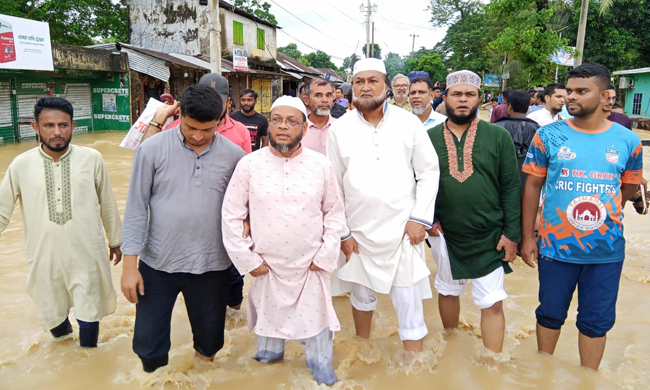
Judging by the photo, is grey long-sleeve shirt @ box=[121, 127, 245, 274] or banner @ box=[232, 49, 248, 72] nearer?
grey long-sleeve shirt @ box=[121, 127, 245, 274]

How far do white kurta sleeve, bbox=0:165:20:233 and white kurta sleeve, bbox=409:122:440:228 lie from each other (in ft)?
7.96

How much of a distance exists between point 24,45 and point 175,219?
A: 11688mm

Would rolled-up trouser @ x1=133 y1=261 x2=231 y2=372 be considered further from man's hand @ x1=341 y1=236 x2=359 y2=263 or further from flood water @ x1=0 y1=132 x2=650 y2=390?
man's hand @ x1=341 y1=236 x2=359 y2=263

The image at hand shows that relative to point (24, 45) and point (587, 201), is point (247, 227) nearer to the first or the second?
point (587, 201)

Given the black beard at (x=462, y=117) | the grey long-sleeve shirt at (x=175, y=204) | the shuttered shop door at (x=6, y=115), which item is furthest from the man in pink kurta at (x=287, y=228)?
the shuttered shop door at (x=6, y=115)

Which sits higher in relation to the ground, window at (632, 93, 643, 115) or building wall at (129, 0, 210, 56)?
building wall at (129, 0, 210, 56)

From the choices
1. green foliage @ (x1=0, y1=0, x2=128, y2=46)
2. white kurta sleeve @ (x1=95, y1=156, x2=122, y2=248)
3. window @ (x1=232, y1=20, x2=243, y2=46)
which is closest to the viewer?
white kurta sleeve @ (x1=95, y1=156, x2=122, y2=248)

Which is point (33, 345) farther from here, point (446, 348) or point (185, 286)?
point (446, 348)

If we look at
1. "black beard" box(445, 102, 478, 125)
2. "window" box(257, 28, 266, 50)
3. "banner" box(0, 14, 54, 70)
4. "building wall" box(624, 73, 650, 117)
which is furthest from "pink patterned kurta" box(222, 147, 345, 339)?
"window" box(257, 28, 266, 50)

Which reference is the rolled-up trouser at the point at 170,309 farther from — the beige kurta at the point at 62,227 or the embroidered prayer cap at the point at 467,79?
the embroidered prayer cap at the point at 467,79

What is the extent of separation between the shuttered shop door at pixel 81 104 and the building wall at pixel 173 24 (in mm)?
6088

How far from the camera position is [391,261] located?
298cm

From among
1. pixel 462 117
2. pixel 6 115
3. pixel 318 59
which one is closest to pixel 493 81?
pixel 6 115

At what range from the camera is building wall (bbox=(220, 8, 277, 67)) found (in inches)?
895
